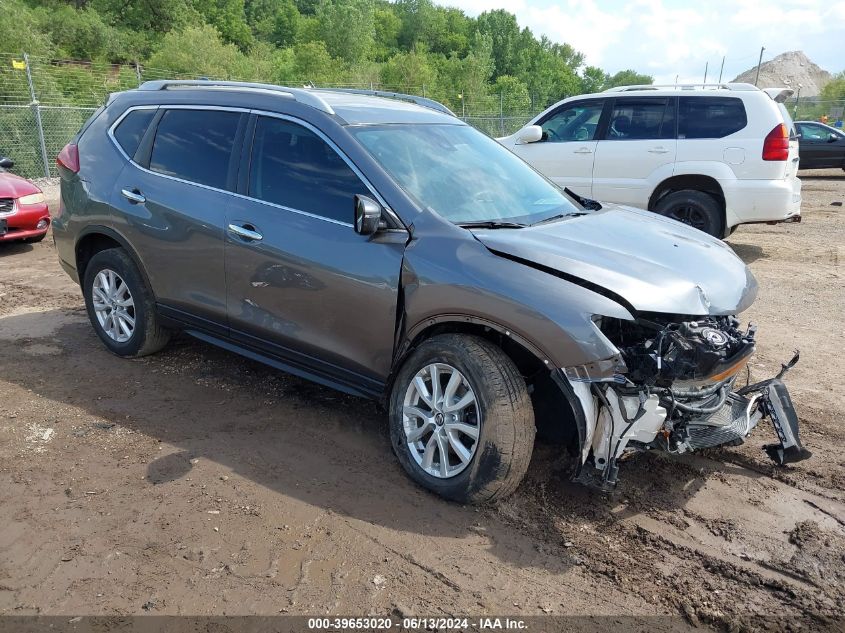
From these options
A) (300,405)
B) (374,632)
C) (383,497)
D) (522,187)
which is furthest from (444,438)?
(522,187)

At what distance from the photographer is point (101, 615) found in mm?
2717

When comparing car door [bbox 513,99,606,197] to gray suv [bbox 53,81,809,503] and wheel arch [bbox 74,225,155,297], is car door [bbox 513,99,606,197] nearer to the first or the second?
gray suv [bbox 53,81,809,503]

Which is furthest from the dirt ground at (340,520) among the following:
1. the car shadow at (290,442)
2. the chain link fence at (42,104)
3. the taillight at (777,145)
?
the chain link fence at (42,104)

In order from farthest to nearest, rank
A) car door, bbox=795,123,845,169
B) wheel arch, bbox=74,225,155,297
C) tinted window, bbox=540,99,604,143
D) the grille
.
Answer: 1. car door, bbox=795,123,845,169
2. tinted window, bbox=540,99,604,143
3. wheel arch, bbox=74,225,155,297
4. the grille

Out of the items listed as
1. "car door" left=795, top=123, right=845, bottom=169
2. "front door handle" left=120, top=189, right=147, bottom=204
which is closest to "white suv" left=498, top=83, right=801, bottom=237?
"front door handle" left=120, top=189, right=147, bottom=204

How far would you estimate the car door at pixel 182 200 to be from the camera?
4.38 metres

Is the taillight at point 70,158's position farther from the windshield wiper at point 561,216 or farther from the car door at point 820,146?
the car door at point 820,146

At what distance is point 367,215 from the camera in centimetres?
349

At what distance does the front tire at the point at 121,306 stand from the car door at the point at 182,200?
0.67ft

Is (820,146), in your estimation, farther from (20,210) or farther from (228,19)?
(228,19)

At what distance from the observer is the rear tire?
8.48m

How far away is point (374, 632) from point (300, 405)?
2.15 m

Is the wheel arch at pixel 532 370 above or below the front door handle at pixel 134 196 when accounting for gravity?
below

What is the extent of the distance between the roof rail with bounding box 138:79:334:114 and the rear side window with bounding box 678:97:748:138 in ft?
19.4
